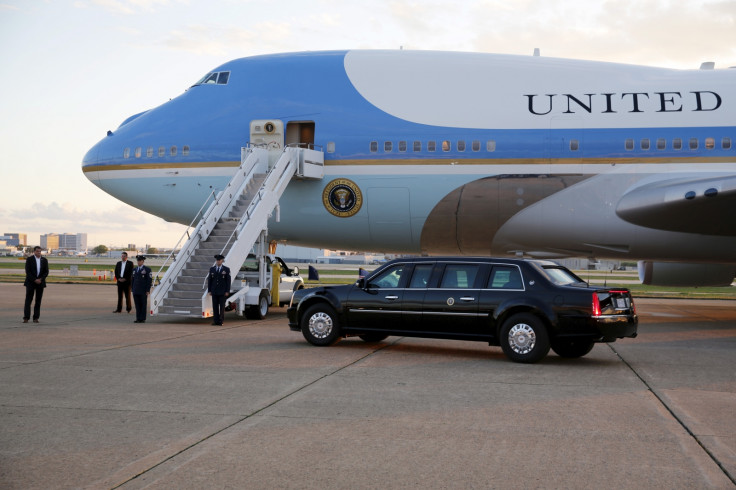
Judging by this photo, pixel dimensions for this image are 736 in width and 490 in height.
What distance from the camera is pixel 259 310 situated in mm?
17625

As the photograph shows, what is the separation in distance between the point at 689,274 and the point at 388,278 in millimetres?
11622

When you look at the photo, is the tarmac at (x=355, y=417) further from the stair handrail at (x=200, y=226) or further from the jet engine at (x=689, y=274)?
the jet engine at (x=689, y=274)

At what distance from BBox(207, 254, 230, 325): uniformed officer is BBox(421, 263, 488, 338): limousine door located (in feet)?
18.6

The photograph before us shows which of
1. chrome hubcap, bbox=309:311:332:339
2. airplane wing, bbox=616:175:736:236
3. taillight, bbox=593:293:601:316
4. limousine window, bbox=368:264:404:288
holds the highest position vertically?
airplane wing, bbox=616:175:736:236

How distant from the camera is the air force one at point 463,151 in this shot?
54.5 feet

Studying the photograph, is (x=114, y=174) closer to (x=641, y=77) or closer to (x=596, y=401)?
(x=641, y=77)

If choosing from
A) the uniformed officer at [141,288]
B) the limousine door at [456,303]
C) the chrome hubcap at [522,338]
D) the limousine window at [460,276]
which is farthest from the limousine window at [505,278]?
the uniformed officer at [141,288]

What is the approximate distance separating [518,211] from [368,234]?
12.6 ft

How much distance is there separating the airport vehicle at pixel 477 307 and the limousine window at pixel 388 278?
2 cm

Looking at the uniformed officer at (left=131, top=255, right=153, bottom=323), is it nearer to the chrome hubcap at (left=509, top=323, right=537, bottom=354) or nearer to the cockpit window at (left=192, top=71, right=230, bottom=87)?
the cockpit window at (left=192, top=71, right=230, bottom=87)

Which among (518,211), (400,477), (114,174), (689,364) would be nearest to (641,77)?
(518,211)

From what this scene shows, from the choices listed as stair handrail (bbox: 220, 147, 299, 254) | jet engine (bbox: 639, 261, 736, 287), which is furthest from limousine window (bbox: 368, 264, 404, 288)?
jet engine (bbox: 639, 261, 736, 287)

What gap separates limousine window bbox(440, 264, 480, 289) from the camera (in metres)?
11.3

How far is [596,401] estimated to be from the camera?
7.61m
